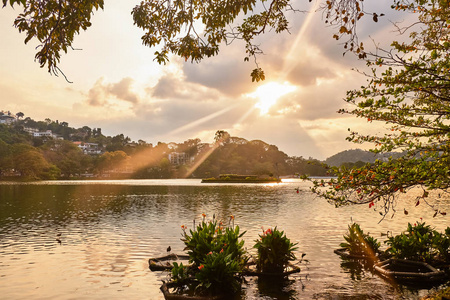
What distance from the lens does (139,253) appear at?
19.3 meters

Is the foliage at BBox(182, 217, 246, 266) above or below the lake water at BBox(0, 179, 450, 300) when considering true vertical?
above

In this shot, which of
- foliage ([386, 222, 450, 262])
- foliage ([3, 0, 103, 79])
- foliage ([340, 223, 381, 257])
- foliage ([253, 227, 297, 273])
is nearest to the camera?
foliage ([3, 0, 103, 79])

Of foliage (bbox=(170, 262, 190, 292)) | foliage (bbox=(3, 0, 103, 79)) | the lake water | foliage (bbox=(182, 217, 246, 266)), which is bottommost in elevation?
the lake water

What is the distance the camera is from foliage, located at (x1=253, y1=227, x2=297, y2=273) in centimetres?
1417

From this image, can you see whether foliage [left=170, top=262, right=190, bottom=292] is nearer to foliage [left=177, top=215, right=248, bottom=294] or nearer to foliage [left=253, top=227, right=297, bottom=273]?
foliage [left=177, top=215, right=248, bottom=294]

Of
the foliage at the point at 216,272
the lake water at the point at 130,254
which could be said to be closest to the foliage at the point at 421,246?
the lake water at the point at 130,254

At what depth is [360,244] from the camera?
1728cm

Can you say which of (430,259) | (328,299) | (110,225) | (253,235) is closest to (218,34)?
(328,299)

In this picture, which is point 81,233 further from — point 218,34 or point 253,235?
point 218,34

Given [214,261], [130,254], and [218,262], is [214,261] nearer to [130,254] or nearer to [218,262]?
[218,262]

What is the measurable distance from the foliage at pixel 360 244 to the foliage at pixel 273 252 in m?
4.53

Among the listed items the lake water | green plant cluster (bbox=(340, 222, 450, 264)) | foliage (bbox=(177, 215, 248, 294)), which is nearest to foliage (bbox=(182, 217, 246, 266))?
foliage (bbox=(177, 215, 248, 294))

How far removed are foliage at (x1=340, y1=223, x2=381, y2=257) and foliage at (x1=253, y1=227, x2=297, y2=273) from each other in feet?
14.9

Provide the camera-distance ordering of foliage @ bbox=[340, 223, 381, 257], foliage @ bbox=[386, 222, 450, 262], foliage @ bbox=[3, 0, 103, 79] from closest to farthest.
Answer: foliage @ bbox=[3, 0, 103, 79], foliage @ bbox=[386, 222, 450, 262], foliage @ bbox=[340, 223, 381, 257]
